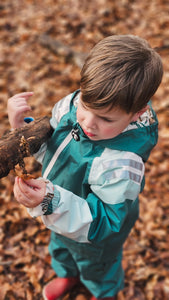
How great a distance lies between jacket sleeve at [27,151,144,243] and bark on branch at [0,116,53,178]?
9.5 inches

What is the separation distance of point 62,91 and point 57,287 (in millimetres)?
2703

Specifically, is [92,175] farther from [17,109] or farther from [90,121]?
[17,109]

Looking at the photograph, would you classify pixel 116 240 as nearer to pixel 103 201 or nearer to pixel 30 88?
pixel 103 201

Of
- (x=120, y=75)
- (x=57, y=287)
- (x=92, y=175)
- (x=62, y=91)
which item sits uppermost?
(x=120, y=75)

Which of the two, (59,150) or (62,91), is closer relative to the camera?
(59,150)

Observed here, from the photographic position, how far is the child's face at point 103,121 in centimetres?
131

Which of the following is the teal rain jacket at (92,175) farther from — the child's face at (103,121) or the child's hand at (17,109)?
the child's hand at (17,109)

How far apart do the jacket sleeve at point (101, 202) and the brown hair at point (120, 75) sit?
30 centimetres

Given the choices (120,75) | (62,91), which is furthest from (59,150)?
(62,91)

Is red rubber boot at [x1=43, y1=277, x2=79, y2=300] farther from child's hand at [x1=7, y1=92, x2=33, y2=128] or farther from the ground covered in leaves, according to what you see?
child's hand at [x1=7, y1=92, x2=33, y2=128]

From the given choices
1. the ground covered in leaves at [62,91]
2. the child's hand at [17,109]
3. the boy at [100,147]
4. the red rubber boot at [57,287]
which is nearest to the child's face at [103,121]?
the boy at [100,147]

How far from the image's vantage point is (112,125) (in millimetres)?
1334

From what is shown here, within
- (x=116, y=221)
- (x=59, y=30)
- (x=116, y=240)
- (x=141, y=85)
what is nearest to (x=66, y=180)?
(x=116, y=221)

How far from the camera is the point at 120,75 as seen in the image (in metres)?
1.24
